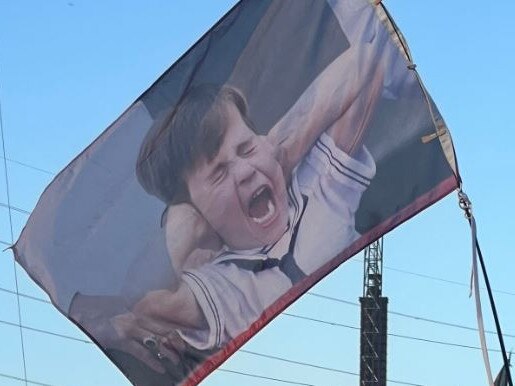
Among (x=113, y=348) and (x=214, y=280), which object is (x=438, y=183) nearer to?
(x=214, y=280)

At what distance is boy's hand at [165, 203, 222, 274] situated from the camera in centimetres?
1396

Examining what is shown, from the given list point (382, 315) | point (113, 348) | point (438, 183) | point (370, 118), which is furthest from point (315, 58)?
point (382, 315)

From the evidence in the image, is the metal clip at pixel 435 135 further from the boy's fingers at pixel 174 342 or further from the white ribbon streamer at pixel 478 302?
the boy's fingers at pixel 174 342

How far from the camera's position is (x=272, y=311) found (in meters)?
13.3

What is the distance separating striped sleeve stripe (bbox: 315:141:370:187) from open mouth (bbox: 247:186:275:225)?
0.65m

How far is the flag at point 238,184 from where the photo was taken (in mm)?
13164

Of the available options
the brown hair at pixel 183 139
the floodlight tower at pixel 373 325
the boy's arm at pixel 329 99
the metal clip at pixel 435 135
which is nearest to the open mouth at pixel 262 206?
the boy's arm at pixel 329 99

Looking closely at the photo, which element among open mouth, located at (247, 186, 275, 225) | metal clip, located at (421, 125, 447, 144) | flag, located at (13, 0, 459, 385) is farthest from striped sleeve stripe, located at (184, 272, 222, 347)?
metal clip, located at (421, 125, 447, 144)

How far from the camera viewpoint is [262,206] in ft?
45.1

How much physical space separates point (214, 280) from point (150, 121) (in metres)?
1.77

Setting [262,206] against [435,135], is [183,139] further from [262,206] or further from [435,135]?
[435,135]

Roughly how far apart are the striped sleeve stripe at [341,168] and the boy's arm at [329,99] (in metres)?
0.12

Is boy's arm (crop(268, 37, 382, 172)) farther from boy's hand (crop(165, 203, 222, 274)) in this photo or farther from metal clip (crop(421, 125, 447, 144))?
boy's hand (crop(165, 203, 222, 274))

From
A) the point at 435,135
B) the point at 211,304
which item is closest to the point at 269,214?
the point at 211,304
